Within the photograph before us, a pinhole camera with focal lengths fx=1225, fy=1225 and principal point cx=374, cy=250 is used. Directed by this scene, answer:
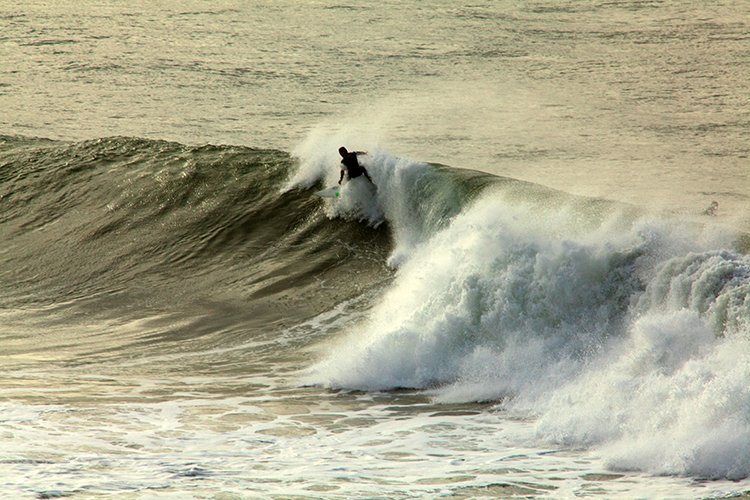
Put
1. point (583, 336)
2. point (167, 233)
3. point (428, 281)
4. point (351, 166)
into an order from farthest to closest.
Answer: point (167, 233) < point (351, 166) < point (428, 281) < point (583, 336)

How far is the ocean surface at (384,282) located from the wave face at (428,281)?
0.03 m

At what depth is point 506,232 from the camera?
14.0m

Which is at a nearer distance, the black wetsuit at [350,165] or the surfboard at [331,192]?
the black wetsuit at [350,165]

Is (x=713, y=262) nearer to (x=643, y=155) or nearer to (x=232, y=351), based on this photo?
(x=232, y=351)

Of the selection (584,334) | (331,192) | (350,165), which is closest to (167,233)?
(331,192)

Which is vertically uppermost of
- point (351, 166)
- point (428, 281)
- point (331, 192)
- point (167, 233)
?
point (351, 166)

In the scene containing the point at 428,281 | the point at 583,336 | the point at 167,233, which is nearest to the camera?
the point at 583,336

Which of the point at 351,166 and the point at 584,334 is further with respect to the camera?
the point at 351,166

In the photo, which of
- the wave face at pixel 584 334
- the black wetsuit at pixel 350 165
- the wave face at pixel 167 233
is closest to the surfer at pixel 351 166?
the black wetsuit at pixel 350 165

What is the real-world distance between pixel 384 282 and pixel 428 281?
7.93ft

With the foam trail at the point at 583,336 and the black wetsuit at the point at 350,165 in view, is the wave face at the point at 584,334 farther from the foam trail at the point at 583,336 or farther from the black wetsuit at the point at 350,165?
the black wetsuit at the point at 350,165

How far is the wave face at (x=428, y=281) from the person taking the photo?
10750 millimetres

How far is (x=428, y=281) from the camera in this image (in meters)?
14.1

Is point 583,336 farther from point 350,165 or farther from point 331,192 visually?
point 331,192
